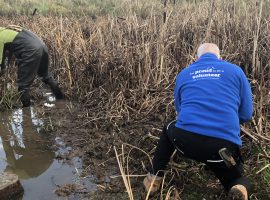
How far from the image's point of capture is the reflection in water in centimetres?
387

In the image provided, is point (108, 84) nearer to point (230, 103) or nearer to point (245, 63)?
point (245, 63)

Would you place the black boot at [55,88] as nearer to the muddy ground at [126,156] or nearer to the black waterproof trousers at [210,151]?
the muddy ground at [126,156]

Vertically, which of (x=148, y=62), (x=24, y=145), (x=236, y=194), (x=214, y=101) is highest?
(x=214, y=101)

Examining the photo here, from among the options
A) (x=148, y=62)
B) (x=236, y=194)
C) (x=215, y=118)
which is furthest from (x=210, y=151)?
(x=148, y=62)

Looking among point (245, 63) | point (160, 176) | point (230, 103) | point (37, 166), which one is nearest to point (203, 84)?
point (230, 103)

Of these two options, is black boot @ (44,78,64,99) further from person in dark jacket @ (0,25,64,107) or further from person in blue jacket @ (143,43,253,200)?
person in blue jacket @ (143,43,253,200)

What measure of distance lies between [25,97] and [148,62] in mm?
1906

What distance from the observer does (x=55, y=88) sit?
19.6 ft

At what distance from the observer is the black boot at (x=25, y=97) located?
18.1ft

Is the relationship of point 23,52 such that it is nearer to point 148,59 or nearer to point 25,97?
point 25,97

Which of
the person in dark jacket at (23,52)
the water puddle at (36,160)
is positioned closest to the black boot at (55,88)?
the person in dark jacket at (23,52)

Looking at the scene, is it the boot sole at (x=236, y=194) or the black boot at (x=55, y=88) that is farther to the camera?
the black boot at (x=55, y=88)

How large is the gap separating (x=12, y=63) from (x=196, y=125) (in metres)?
4.30

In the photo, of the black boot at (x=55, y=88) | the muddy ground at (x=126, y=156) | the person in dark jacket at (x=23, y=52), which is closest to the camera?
the muddy ground at (x=126, y=156)
